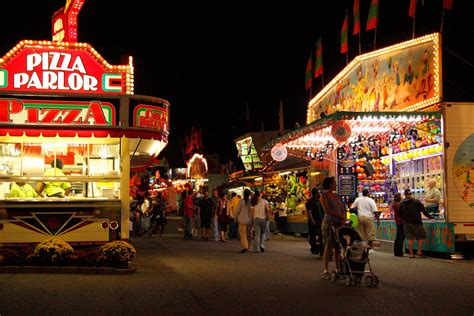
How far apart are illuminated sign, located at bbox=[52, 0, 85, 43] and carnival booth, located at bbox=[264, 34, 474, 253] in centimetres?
735

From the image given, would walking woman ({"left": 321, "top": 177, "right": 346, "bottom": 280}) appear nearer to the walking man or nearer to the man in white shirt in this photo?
the man in white shirt

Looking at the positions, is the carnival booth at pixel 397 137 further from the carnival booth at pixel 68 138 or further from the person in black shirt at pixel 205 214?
the carnival booth at pixel 68 138

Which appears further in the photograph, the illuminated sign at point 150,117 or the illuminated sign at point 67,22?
the illuminated sign at point 67,22

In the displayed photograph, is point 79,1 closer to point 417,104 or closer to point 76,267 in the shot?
point 76,267

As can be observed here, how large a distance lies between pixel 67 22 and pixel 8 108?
441 cm

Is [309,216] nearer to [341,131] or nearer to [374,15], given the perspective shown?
[341,131]

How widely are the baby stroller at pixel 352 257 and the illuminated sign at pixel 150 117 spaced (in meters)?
5.40

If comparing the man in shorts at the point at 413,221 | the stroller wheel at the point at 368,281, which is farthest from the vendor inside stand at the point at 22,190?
the man in shorts at the point at 413,221

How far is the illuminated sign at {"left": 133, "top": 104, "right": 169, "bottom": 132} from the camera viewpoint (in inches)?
589

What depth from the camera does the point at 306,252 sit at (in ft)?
62.8

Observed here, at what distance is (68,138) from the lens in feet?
48.4

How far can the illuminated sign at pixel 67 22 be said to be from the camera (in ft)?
58.6

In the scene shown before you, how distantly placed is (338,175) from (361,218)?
5084 mm

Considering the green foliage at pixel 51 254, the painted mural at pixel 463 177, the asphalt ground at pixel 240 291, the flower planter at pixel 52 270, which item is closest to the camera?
the asphalt ground at pixel 240 291
